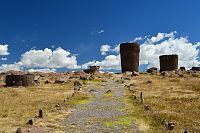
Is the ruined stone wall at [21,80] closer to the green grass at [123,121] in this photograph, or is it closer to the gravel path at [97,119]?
the gravel path at [97,119]

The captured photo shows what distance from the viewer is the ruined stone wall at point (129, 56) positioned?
9944cm

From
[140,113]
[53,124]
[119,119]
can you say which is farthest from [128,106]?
[53,124]

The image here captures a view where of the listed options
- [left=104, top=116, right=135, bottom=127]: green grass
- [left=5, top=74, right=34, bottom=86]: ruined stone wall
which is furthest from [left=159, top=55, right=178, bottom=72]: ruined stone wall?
[left=104, top=116, right=135, bottom=127]: green grass

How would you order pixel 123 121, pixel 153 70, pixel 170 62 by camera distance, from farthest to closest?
pixel 153 70
pixel 170 62
pixel 123 121

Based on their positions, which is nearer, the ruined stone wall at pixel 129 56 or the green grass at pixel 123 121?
the green grass at pixel 123 121

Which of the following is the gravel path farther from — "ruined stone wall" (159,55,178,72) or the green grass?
"ruined stone wall" (159,55,178,72)

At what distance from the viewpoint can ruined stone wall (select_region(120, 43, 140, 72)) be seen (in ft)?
326

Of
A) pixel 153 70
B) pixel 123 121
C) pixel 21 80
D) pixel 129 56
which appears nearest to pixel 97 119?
pixel 123 121

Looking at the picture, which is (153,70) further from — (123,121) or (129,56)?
(123,121)

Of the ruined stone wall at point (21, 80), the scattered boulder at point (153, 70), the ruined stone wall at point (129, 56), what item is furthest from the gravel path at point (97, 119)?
the scattered boulder at point (153, 70)

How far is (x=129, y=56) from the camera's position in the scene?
99250 millimetres

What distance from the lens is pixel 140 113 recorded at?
2927 centimetres

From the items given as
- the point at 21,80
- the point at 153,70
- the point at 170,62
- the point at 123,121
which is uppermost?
the point at 170,62

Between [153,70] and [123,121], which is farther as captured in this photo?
[153,70]
